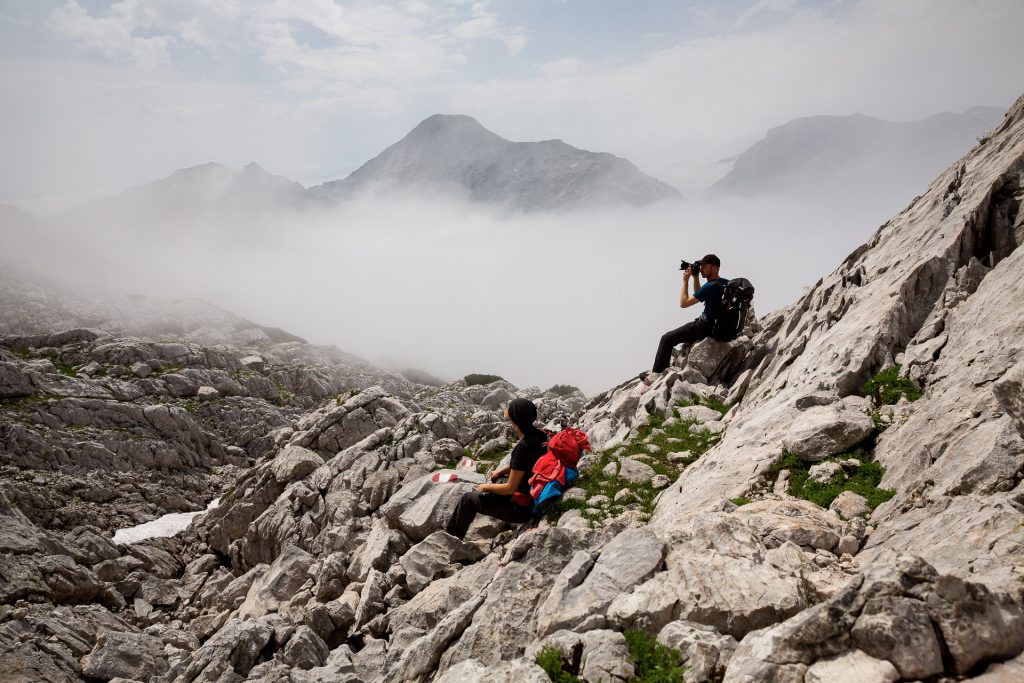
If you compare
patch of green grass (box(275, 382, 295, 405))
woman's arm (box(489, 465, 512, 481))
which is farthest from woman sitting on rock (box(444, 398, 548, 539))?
patch of green grass (box(275, 382, 295, 405))

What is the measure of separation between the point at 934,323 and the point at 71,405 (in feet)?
216

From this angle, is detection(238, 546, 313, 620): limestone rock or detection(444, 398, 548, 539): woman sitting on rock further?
detection(238, 546, 313, 620): limestone rock

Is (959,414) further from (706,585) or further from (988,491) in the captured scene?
(706,585)

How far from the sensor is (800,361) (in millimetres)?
18578

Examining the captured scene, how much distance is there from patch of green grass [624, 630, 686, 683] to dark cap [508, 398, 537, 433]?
6499 millimetres

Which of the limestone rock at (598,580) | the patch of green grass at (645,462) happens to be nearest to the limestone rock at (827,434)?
the patch of green grass at (645,462)

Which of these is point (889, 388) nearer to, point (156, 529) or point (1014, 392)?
point (1014, 392)

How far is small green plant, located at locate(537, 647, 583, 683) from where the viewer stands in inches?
340

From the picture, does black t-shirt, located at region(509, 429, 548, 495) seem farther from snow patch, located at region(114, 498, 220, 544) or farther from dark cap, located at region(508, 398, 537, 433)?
snow patch, located at region(114, 498, 220, 544)

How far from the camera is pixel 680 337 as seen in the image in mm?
23422

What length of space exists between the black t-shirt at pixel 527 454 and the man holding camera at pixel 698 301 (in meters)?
9.08

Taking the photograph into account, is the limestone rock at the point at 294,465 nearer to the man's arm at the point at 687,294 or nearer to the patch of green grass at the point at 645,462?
the patch of green grass at the point at 645,462

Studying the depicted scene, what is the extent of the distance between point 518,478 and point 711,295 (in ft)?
38.4

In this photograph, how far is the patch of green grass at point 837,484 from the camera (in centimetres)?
1104
